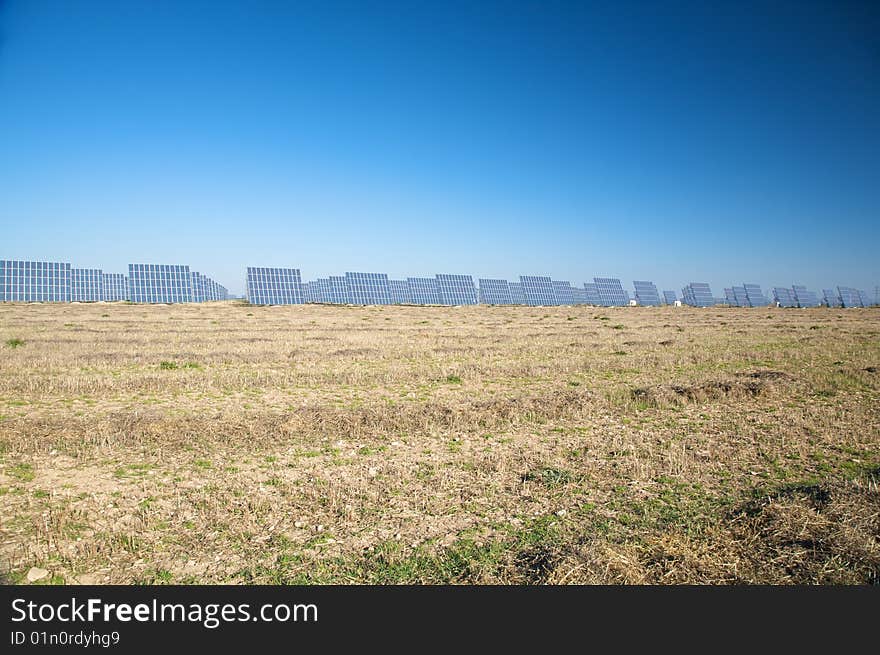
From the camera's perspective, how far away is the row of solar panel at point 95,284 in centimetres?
5684

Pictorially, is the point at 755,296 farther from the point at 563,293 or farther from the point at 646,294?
the point at 563,293

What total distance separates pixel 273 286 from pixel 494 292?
116 ft

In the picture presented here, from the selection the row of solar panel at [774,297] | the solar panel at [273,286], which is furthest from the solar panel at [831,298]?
the solar panel at [273,286]

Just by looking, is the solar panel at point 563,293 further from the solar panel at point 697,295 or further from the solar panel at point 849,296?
the solar panel at point 849,296

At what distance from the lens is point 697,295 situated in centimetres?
9106

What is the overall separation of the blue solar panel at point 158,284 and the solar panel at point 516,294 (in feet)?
161

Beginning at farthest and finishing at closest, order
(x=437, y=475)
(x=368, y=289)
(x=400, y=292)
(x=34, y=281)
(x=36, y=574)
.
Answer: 1. (x=400, y=292)
2. (x=368, y=289)
3. (x=34, y=281)
4. (x=437, y=475)
5. (x=36, y=574)

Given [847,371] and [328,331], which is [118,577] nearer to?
[847,371]

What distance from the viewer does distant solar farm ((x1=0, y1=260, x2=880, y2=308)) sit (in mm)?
60562

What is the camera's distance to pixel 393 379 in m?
15.3

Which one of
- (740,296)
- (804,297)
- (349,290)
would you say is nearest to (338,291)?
(349,290)

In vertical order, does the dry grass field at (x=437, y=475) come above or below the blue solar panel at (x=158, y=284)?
below

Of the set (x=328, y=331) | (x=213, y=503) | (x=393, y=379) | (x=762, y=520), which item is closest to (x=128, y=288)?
(x=328, y=331)

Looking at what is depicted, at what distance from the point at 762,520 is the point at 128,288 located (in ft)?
236
